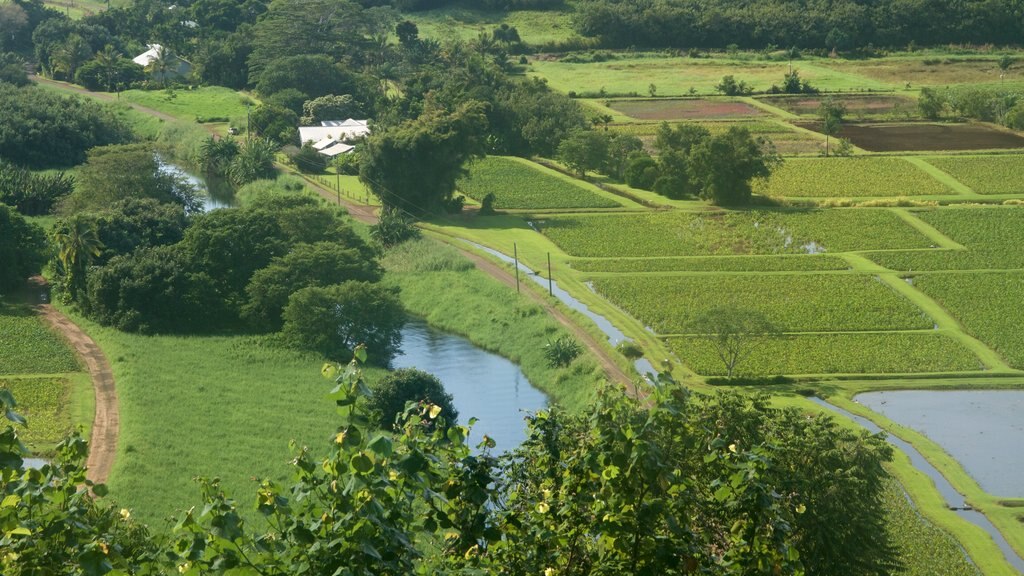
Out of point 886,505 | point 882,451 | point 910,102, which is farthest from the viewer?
point 910,102

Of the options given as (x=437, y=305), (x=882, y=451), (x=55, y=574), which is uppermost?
(x=55, y=574)

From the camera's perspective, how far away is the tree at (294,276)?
145 ft

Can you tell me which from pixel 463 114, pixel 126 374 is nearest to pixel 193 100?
pixel 463 114

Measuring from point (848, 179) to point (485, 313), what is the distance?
25.0 m

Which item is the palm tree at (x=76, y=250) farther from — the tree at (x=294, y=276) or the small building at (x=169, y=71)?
the small building at (x=169, y=71)

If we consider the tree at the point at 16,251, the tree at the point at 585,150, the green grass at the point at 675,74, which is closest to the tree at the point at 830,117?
the green grass at the point at 675,74

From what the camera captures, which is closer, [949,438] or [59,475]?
[59,475]

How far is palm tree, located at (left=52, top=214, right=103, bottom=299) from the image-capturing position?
46.2m

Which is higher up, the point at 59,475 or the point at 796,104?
the point at 59,475

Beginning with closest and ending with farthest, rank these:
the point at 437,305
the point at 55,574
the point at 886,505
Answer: the point at 55,574 < the point at 886,505 < the point at 437,305

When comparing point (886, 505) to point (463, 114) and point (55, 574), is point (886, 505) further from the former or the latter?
point (463, 114)

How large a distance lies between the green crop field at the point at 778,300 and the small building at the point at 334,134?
1082 inches

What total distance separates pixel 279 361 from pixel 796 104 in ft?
171

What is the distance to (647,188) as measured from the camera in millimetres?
63906
